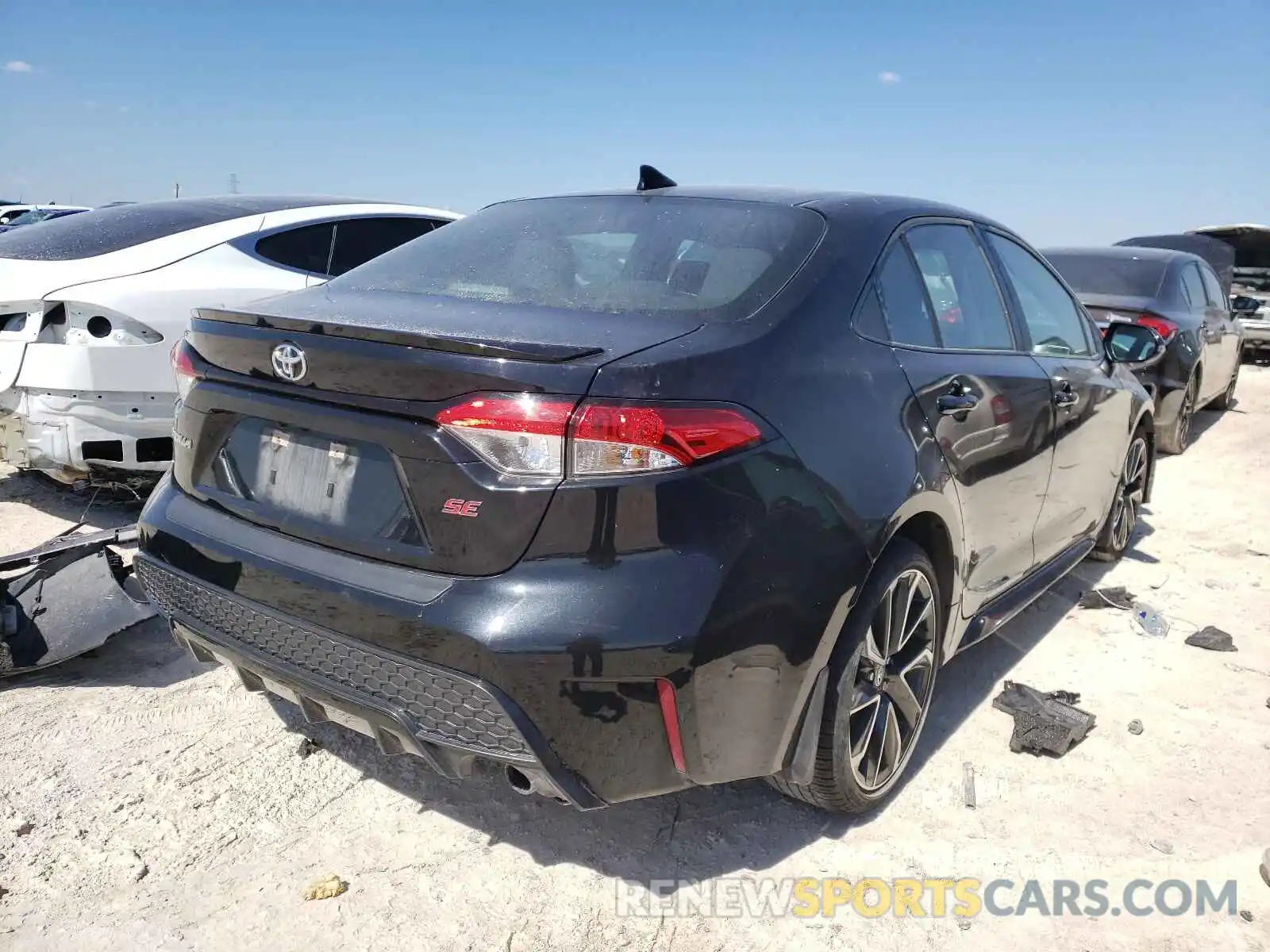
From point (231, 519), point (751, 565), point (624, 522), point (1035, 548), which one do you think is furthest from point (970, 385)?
point (231, 519)

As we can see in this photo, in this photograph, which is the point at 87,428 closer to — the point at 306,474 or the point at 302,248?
the point at 302,248

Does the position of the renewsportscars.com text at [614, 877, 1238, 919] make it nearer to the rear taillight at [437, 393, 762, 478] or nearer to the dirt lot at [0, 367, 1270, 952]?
the dirt lot at [0, 367, 1270, 952]

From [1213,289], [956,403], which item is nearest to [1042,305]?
[956,403]

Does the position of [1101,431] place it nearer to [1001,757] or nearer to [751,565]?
[1001,757]

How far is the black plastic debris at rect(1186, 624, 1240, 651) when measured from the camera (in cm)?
396

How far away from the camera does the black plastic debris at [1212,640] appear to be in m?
3.96

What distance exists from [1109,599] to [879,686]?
2.42 m

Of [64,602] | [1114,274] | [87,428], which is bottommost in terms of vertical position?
[64,602]

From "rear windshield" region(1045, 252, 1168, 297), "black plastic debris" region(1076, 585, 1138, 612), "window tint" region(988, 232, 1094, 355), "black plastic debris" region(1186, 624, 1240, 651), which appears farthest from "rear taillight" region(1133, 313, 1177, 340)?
"black plastic debris" region(1186, 624, 1240, 651)

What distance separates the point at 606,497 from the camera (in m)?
1.87

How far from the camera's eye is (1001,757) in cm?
304

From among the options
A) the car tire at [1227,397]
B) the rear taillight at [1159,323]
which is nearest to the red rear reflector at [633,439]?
the rear taillight at [1159,323]

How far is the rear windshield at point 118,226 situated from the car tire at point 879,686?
4.10 meters

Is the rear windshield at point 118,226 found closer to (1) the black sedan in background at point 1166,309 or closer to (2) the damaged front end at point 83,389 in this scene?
Answer: (2) the damaged front end at point 83,389
